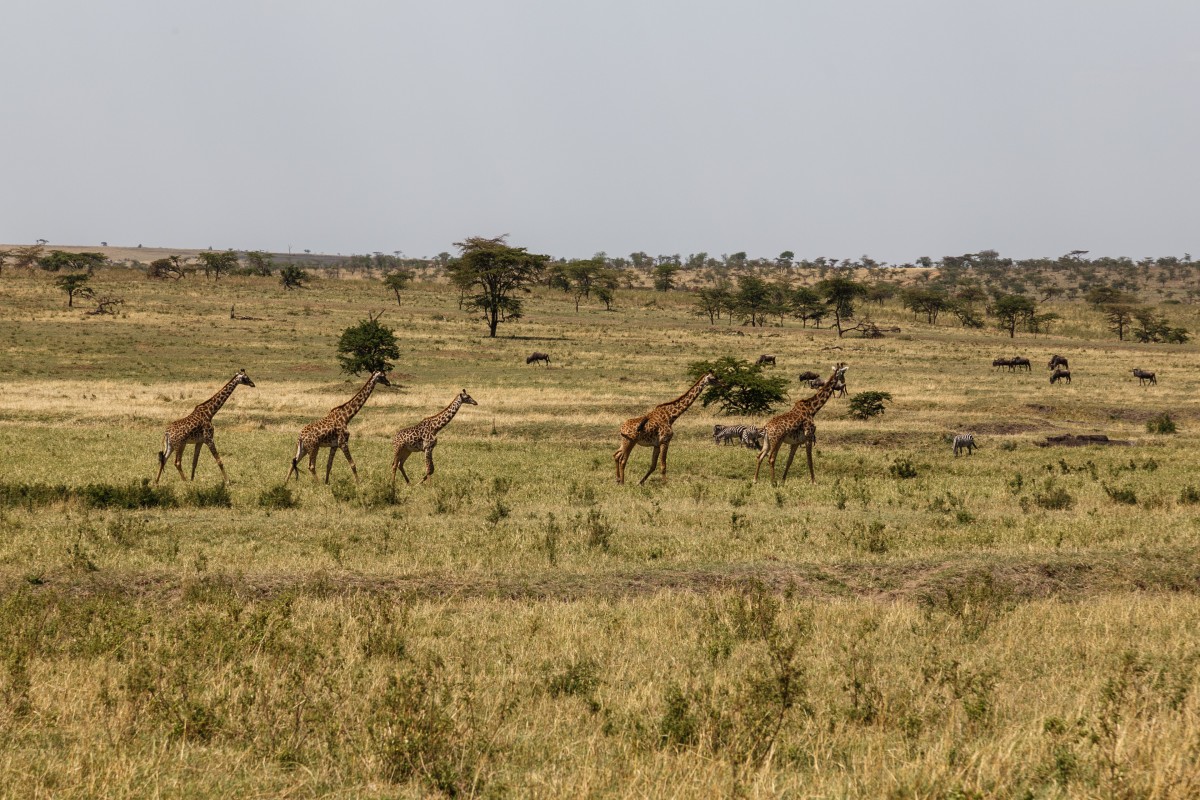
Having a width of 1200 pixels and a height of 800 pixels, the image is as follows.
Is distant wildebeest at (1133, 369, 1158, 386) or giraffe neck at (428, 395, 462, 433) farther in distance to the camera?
distant wildebeest at (1133, 369, 1158, 386)

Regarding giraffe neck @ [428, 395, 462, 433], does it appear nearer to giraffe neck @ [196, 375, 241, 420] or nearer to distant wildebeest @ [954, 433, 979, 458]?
giraffe neck @ [196, 375, 241, 420]

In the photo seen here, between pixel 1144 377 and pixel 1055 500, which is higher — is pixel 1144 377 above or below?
above

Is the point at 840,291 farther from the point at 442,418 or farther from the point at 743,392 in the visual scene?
the point at 442,418

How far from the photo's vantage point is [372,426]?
31906 mm

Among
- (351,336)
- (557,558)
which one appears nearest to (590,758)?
(557,558)

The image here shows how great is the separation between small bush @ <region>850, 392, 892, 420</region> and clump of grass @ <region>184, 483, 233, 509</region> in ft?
71.3

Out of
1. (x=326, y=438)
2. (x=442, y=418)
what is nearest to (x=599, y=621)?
(x=326, y=438)

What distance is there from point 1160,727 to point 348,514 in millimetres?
13056

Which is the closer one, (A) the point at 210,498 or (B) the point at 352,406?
(A) the point at 210,498

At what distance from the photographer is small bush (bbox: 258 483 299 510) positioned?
17.6 meters

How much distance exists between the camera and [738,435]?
2872cm

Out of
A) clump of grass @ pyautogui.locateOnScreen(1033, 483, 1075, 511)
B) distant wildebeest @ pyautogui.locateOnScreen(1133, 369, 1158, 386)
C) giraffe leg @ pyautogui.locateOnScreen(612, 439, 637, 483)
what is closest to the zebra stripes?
giraffe leg @ pyautogui.locateOnScreen(612, 439, 637, 483)

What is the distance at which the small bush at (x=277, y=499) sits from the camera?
1764cm

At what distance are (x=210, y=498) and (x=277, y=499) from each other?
1287 mm
